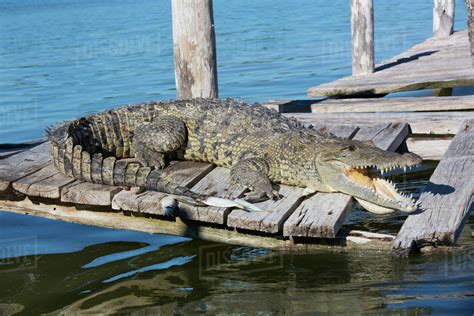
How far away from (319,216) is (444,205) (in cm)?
96

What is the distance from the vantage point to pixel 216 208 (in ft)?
18.8

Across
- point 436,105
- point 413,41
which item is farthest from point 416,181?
point 413,41

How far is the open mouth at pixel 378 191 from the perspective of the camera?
563 centimetres

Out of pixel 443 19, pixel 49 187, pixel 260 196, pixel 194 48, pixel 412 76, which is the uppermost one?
A: pixel 443 19

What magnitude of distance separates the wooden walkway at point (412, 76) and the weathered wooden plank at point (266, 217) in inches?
174

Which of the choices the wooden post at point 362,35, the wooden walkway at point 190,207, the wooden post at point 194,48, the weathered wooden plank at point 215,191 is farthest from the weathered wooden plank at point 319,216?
the wooden post at point 362,35

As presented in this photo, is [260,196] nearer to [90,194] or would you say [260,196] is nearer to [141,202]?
[141,202]

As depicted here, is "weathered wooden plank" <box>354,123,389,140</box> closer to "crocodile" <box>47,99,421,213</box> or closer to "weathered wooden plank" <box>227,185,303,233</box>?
"crocodile" <box>47,99,421,213</box>

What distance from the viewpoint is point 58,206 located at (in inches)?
259

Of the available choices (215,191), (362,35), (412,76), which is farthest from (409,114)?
(215,191)

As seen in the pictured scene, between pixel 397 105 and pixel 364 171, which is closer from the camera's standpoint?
pixel 364 171

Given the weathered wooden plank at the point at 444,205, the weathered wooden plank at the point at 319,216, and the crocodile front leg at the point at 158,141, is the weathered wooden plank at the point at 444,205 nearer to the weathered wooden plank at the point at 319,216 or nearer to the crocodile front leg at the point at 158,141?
the weathered wooden plank at the point at 319,216

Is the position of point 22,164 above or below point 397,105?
below

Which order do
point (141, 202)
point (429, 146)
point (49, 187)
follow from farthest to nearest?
point (429, 146) → point (49, 187) → point (141, 202)
